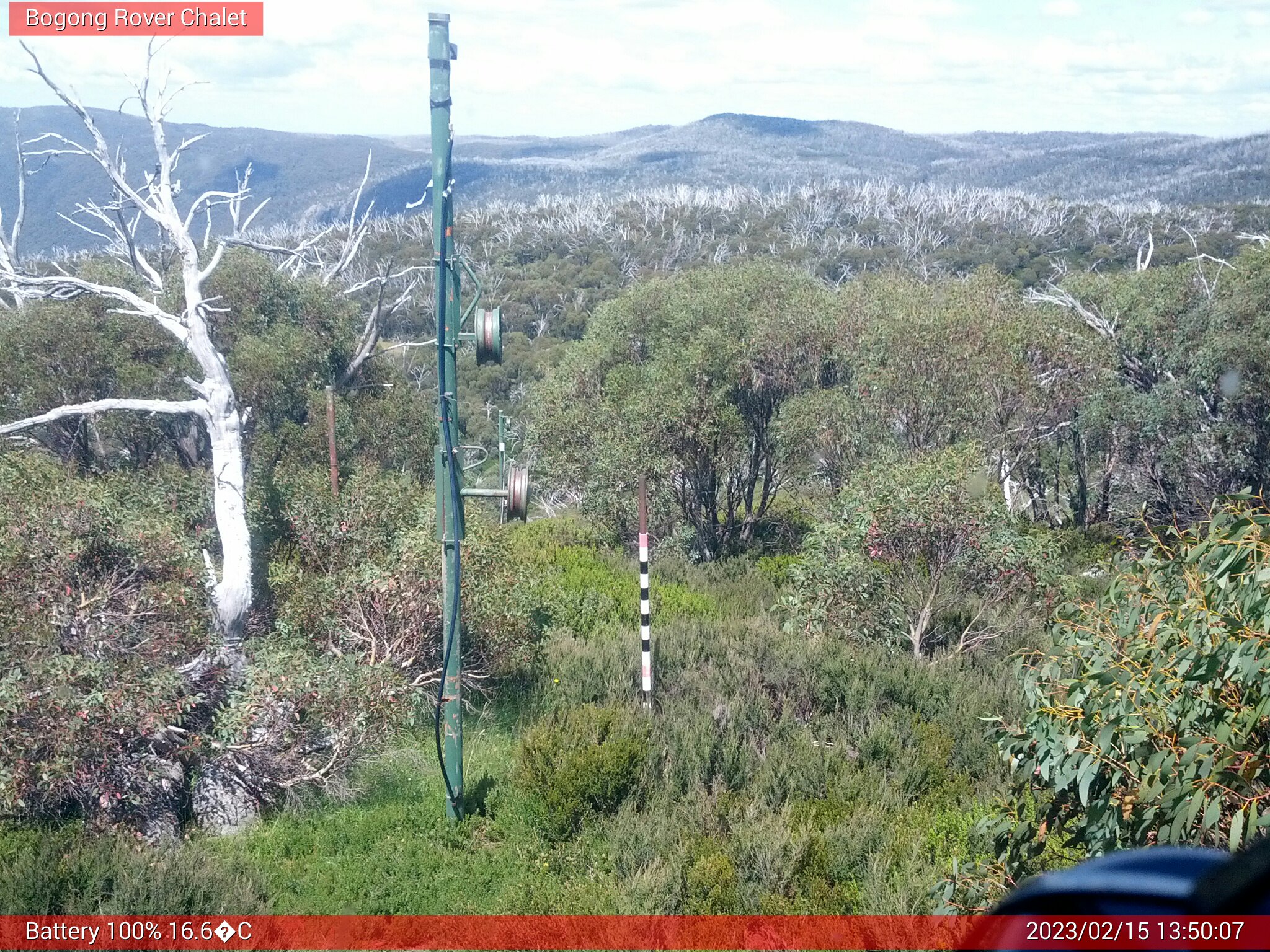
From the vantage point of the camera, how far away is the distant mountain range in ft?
315

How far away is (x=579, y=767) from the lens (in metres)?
7.55

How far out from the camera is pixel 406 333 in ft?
148

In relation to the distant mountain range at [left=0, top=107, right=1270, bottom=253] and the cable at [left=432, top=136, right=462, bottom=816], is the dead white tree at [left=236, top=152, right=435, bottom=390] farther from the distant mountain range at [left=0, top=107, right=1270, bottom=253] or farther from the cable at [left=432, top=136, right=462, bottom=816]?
the distant mountain range at [left=0, top=107, right=1270, bottom=253]

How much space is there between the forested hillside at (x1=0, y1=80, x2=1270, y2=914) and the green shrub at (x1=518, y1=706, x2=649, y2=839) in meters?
0.03

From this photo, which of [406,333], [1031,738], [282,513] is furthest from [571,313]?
[1031,738]

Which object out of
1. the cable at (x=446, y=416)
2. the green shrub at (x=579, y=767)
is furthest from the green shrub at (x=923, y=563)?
the cable at (x=446, y=416)

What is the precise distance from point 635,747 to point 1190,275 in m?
17.9

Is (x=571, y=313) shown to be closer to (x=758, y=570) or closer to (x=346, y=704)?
(x=758, y=570)

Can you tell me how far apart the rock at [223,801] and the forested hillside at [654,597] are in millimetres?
31

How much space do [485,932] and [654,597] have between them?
8.75 metres

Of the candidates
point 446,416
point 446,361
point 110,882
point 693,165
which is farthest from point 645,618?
point 693,165

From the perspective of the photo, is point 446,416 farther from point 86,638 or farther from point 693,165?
point 693,165

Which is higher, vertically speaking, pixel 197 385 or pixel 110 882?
pixel 197 385

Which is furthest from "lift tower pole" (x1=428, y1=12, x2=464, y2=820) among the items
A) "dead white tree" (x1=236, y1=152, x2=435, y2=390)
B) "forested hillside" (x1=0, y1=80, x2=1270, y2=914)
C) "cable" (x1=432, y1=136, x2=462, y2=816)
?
Answer: "dead white tree" (x1=236, y1=152, x2=435, y2=390)
